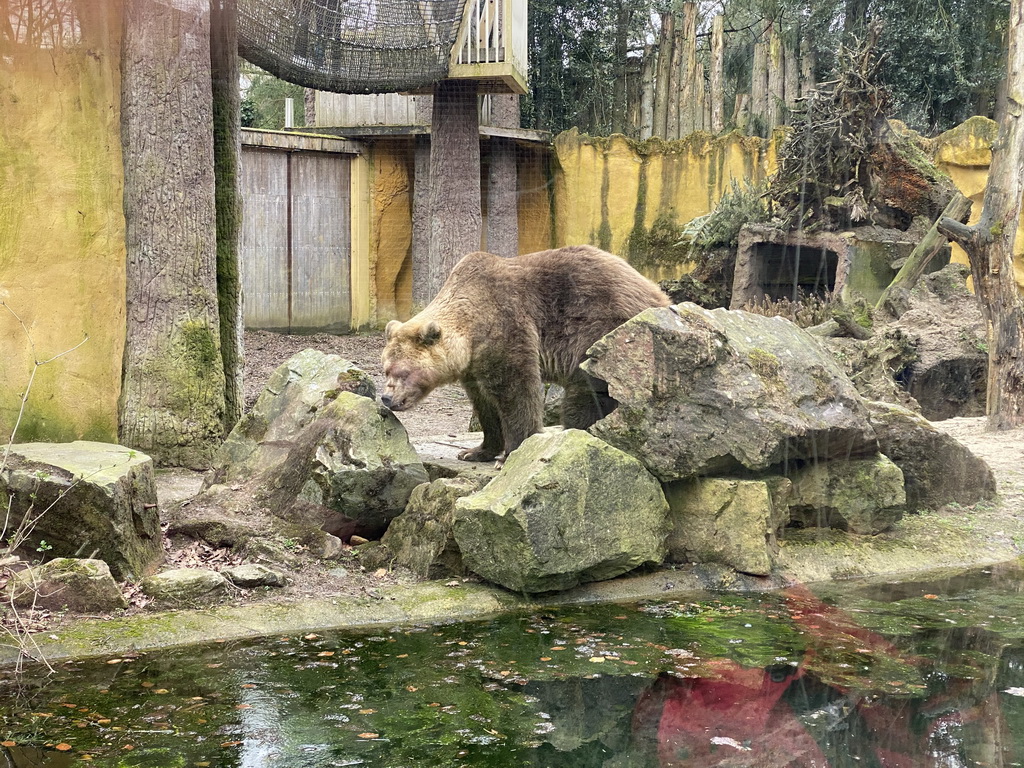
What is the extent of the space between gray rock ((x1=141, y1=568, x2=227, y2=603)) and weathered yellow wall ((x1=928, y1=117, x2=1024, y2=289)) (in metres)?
12.1

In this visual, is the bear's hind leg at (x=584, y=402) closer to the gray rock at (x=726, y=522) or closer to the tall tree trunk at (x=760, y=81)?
the gray rock at (x=726, y=522)

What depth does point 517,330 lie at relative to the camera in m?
6.29

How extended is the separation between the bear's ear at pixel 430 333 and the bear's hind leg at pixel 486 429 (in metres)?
0.50

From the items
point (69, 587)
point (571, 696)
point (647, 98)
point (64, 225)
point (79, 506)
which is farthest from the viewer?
point (647, 98)

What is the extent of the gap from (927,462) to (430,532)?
3.36 metres

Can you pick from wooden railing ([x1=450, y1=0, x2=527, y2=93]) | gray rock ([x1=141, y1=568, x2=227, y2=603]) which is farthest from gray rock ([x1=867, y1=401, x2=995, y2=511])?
wooden railing ([x1=450, y1=0, x2=527, y2=93])

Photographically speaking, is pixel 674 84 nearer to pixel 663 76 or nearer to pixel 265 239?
pixel 663 76

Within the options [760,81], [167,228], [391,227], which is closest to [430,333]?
[167,228]

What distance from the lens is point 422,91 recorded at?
36.2 ft

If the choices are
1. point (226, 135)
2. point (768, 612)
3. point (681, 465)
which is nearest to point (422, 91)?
point (226, 135)

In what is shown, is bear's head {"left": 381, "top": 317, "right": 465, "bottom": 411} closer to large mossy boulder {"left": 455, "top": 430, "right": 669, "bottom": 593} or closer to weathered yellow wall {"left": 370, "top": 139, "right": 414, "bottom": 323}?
large mossy boulder {"left": 455, "top": 430, "right": 669, "bottom": 593}

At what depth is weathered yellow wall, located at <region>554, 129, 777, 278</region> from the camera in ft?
52.5

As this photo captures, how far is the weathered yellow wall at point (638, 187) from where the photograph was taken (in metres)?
16.0

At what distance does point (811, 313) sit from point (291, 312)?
7228 mm
